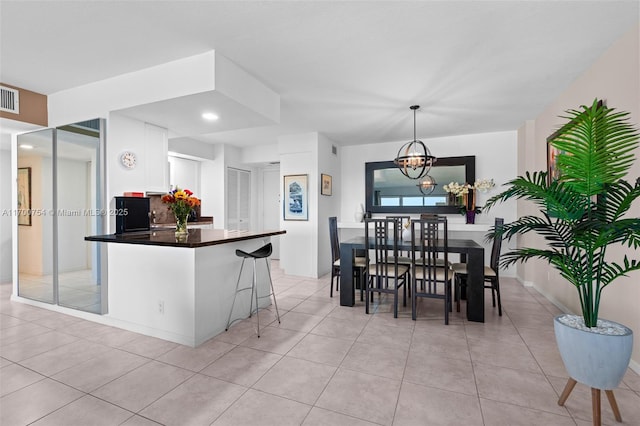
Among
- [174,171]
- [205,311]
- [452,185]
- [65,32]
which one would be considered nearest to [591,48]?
[452,185]

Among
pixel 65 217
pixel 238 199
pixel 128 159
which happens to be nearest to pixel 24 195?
pixel 65 217

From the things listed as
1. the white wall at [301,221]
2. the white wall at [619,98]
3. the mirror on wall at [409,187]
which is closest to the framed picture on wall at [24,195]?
the white wall at [301,221]

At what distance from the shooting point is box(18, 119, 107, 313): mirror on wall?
10.8 feet

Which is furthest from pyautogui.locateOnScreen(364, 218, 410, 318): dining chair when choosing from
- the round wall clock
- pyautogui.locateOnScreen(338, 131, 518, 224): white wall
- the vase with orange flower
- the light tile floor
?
the round wall clock

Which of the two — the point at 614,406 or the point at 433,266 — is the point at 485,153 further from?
the point at 614,406

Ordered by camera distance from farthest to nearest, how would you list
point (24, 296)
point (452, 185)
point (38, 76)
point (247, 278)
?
point (452, 185) < point (24, 296) < point (247, 278) < point (38, 76)

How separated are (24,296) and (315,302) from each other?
12.0ft

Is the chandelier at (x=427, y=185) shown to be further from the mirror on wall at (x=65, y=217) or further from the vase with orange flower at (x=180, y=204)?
the mirror on wall at (x=65, y=217)

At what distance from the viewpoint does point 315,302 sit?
3936 millimetres

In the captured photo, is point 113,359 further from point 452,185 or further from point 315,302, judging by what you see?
point 452,185

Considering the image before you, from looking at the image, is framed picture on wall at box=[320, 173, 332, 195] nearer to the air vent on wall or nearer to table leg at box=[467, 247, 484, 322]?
table leg at box=[467, 247, 484, 322]

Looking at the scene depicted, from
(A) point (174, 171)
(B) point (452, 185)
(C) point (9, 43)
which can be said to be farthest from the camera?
(A) point (174, 171)

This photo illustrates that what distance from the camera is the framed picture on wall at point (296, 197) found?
212 inches

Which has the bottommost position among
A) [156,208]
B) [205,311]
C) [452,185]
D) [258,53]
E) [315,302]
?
[315,302]
